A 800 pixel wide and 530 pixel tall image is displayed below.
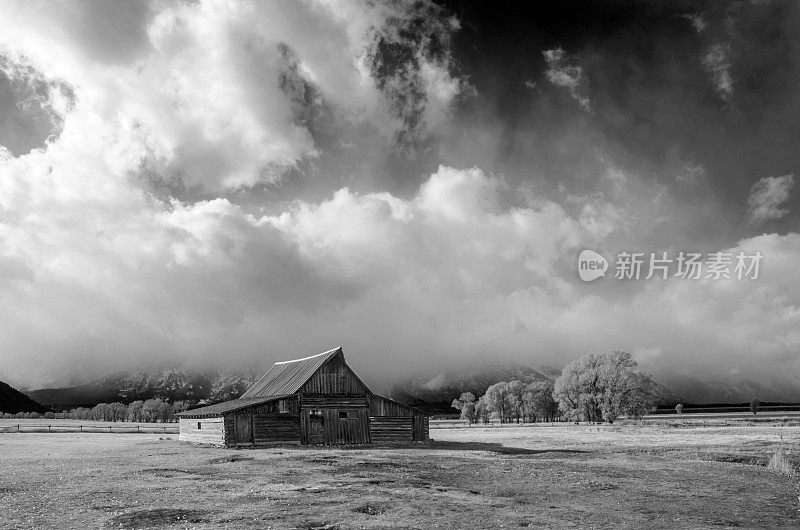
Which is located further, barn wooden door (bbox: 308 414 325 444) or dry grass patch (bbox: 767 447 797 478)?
barn wooden door (bbox: 308 414 325 444)

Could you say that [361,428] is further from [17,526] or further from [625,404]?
[625,404]

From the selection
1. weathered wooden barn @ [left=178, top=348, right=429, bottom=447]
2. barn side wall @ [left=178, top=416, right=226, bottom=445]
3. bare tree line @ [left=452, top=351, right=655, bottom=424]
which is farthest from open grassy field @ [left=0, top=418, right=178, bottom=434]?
bare tree line @ [left=452, top=351, right=655, bottom=424]

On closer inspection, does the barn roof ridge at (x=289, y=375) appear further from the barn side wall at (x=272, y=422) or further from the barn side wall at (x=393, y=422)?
the barn side wall at (x=393, y=422)

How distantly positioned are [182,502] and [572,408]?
99.9 meters

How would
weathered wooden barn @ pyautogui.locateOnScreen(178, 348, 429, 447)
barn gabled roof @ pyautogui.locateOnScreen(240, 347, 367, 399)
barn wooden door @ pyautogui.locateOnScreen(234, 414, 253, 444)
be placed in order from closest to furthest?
barn wooden door @ pyautogui.locateOnScreen(234, 414, 253, 444) < weathered wooden barn @ pyautogui.locateOnScreen(178, 348, 429, 447) < barn gabled roof @ pyautogui.locateOnScreen(240, 347, 367, 399)

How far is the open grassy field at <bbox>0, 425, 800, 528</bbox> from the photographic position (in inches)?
755

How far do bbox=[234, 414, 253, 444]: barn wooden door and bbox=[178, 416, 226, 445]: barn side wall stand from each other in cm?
121

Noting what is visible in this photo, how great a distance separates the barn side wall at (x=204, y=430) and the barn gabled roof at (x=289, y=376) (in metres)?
6.98

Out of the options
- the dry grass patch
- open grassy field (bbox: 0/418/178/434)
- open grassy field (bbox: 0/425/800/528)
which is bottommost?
open grassy field (bbox: 0/418/178/434)

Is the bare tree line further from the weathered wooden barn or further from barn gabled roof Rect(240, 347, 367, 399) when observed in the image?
barn gabled roof Rect(240, 347, 367, 399)

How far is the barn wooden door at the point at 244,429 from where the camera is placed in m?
52.0

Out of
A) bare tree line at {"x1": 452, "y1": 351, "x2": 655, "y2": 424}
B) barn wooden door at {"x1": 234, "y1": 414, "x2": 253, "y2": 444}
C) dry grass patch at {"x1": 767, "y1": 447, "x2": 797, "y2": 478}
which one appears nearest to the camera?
dry grass patch at {"x1": 767, "y1": 447, "x2": 797, "y2": 478}

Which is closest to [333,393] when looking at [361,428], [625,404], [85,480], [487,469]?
[361,428]

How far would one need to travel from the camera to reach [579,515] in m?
20.4
